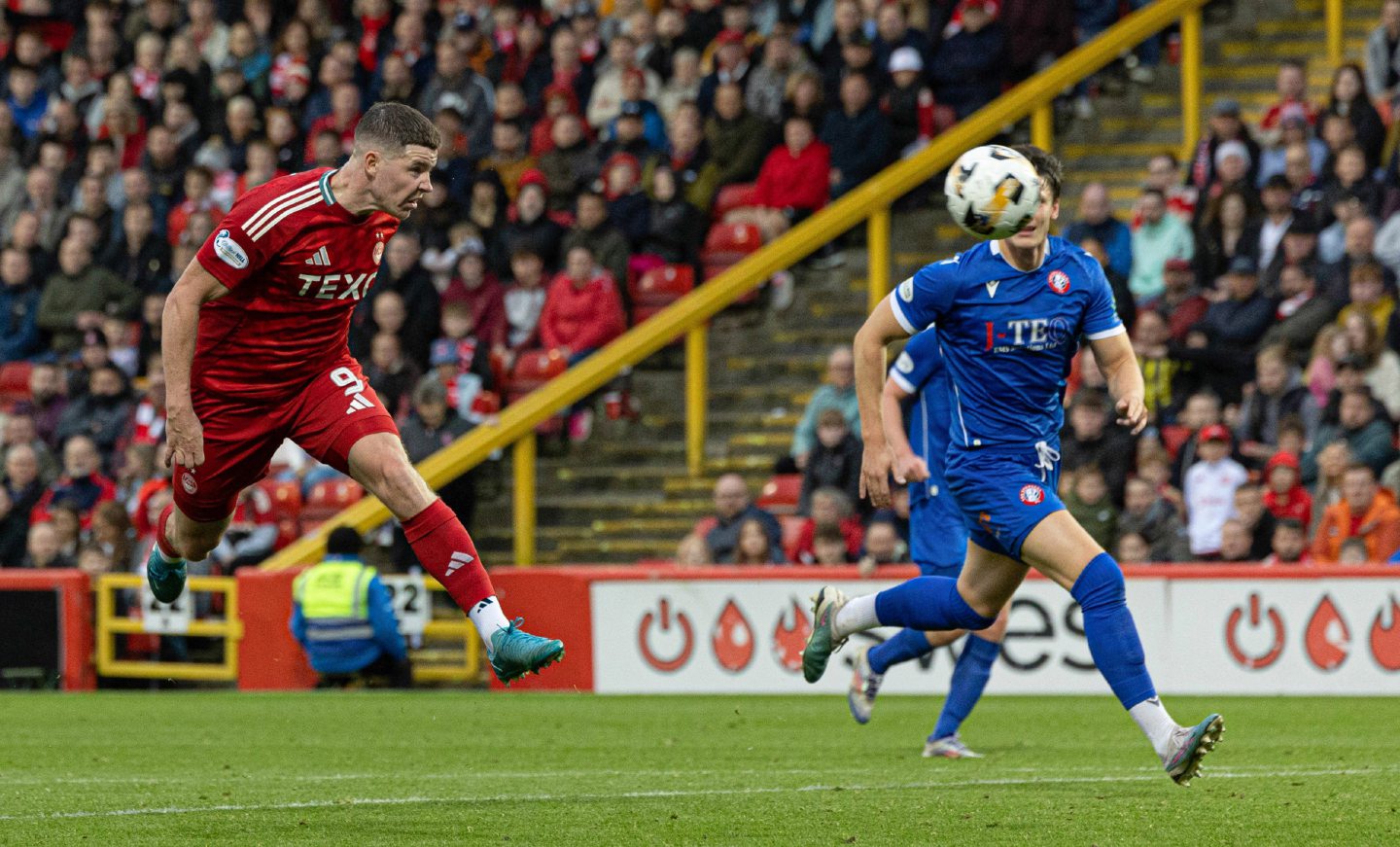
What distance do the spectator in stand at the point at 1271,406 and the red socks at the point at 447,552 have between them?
8.48 meters

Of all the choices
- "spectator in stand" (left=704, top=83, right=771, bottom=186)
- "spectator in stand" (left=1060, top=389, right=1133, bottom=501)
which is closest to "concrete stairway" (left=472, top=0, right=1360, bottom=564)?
"spectator in stand" (left=704, top=83, right=771, bottom=186)

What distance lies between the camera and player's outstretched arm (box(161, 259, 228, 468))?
8.12 meters

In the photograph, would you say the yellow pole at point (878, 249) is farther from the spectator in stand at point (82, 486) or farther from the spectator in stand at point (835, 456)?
the spectator in stand at point (82, 486)

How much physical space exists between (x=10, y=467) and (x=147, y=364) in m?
2.07

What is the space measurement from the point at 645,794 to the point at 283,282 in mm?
2351

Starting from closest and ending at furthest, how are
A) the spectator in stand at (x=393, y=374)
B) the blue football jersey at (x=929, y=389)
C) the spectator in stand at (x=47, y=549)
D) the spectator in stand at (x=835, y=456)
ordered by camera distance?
the blue football jersey at (x=929, y=389) → the spectator in stand at (x=835, y=456) → the spectator in stand at (x=47, y=549) → the spectator in stand at (x=393, y=374)

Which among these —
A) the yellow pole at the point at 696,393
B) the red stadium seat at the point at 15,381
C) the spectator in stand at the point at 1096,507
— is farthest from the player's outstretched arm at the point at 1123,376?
the red stadium seat at the point at 15,381

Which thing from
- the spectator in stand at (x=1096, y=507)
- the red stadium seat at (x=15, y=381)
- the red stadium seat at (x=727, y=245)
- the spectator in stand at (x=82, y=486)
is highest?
the red stadium seat at (x=727, y=245)

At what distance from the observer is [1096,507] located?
598 inches

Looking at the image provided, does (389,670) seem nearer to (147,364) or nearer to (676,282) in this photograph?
(676,282)

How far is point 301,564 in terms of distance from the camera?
56.0 feet

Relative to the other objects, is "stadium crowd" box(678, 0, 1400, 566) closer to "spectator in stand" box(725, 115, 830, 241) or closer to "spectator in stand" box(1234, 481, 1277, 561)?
"spectator in stand" box(1234, 481, 1277, 561)

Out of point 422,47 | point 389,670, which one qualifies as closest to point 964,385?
point 389,670

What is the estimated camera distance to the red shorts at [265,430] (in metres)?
8.31
